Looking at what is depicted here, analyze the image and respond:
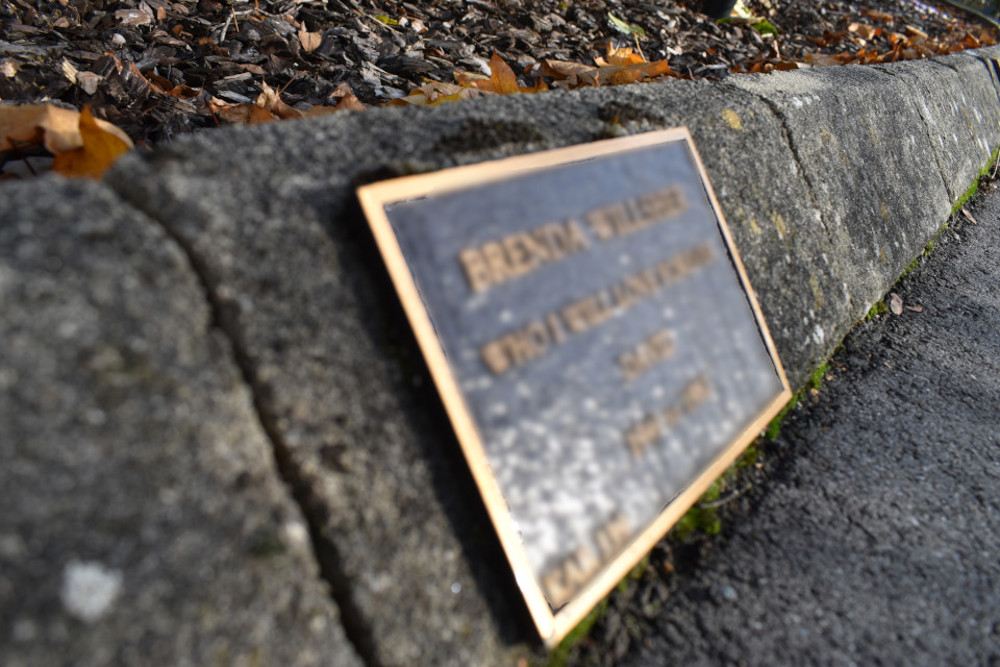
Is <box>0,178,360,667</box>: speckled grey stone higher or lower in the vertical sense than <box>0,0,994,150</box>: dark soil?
higher

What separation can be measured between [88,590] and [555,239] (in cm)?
69

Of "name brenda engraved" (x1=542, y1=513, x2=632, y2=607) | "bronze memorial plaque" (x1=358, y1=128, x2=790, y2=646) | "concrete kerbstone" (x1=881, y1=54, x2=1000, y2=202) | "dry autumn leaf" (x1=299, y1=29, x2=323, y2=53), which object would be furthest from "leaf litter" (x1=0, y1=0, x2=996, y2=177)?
"name brenda engraved" (x1=542, y1=513, x2=632, y2=607)

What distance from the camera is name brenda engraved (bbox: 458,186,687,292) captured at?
839 millimetres

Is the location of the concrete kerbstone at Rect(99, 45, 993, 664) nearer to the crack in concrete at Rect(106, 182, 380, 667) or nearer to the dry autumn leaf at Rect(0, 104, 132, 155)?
the crack in concrete at Rect(106, 182, 380, 667)

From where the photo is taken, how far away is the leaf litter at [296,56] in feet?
4.47

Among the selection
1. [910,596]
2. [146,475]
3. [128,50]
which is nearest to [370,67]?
[128,50]

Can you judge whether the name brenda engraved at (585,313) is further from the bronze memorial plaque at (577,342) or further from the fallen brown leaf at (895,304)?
the fallen brown leaf at (895,304)

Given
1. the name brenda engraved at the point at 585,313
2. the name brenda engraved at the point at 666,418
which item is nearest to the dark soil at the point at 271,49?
the name brenda engraved at the point at 585,313

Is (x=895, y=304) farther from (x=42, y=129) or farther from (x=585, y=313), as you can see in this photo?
(x=42, y=129)

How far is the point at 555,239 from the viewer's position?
939 mm

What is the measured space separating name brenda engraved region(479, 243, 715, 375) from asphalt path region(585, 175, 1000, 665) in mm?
418

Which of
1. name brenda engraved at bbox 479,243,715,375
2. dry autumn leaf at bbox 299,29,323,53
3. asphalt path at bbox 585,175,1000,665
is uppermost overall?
name brenda engraved at bbox 479,243,715,375

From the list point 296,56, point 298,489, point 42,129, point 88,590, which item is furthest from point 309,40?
point 88,590

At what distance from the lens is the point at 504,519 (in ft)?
2.52
